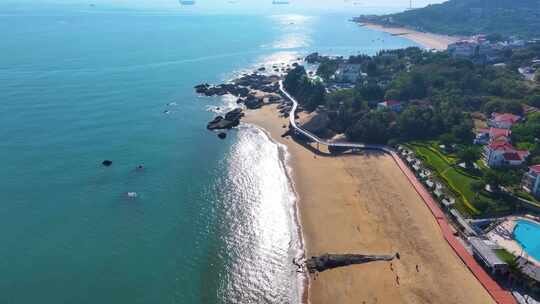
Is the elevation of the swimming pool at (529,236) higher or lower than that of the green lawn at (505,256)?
lower

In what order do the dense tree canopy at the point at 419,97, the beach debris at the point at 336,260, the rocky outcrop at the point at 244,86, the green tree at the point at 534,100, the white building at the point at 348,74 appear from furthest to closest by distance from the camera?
the white building at the point at 348,74 < the rocky outcrop at the point at 244,86 < the green tree at the point at 534,100 < the dense tree canopy at the point at 419,97 < the beach debris at the point at 336,260

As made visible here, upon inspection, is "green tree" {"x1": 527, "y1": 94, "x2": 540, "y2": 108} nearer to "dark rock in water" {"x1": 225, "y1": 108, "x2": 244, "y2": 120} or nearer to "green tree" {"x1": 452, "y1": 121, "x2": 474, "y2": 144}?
"green tree" {"x1": 452, "y1": 121, "x2": 474, "y2": 144}

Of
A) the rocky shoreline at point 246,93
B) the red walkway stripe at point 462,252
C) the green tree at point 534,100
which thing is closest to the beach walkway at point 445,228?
the red walkway stripe at point 462,252

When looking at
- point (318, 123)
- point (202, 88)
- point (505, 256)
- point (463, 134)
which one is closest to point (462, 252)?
point (505, 256)

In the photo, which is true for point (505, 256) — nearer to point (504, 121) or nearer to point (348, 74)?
point (504, 121)

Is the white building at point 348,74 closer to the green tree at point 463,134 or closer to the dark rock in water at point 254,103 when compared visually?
the dark rock in water at point 254,103

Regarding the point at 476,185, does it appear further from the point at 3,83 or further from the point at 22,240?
the point at 3,83

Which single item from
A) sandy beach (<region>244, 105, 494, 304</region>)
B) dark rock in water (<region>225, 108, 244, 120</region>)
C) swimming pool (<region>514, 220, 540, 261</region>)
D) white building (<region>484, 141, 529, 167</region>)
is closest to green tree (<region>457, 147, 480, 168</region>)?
white building (<region>484, 141, 529, 167</region>)
